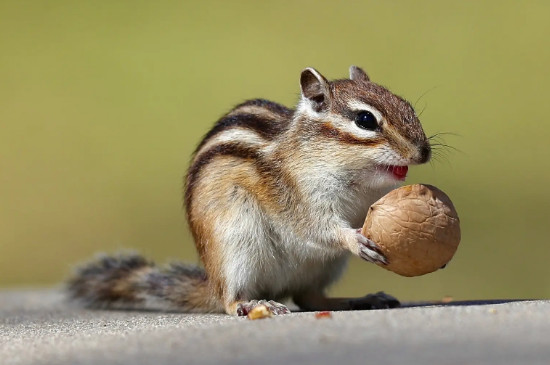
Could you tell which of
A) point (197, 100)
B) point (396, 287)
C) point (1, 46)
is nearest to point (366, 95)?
point (396, 287)

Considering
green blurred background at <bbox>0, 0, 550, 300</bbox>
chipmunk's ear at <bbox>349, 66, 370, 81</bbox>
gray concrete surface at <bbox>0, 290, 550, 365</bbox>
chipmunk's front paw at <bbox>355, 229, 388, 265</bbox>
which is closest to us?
gray concrete surface at <bbox>0, 290, 550, 365</bbox>

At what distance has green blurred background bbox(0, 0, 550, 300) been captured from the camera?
40.7 feet

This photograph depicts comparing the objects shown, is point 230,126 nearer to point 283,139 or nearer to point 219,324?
point 283,139

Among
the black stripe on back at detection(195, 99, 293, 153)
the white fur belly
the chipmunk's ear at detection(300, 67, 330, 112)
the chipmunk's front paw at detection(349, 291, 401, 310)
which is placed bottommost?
the chipmunk's front paw at detection(349, 291, 401, 310)

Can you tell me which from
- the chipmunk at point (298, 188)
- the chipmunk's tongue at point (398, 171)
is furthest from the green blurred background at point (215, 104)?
the chipmunk's tongue at point (398, 171)

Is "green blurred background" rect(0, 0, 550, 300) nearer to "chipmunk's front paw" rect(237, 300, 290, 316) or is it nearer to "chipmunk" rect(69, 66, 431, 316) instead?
"chipmunk" rect(69, 66, 431, 316)

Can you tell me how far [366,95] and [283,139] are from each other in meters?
0.62

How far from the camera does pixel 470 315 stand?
5.04 metres

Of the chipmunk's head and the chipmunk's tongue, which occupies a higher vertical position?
the chipmunk's head

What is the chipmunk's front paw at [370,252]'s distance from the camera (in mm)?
5770

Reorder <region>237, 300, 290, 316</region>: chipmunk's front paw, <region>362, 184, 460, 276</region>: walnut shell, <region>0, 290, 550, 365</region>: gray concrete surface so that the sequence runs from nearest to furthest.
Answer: <region>0, 290, 550, 365</region>: gray concrete surface → <region>362, 184, 460, 276</region>: walnut shell → <region>237, 300, 290, 316</region>: chipmunk's front paw

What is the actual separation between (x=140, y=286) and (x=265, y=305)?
147 cm

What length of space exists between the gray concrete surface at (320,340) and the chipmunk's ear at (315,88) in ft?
4.88

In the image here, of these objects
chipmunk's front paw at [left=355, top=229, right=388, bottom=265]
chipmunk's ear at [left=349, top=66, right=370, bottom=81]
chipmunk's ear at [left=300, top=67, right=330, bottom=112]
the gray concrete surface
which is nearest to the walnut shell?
chipmunk's front paw at [left=355, top=229, right=388, bottom=265]
